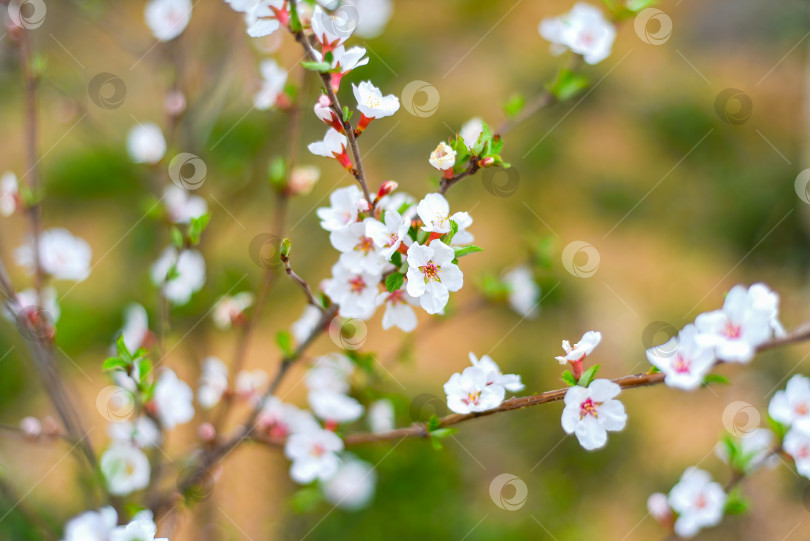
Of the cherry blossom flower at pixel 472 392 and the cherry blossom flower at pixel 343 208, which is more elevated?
the cherry blossom flower at pixel 343 208

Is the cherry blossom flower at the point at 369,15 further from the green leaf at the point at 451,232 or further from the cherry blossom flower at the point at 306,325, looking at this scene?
the green leaf at the point at 451,232

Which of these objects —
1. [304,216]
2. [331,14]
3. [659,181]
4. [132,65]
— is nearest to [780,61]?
[659,181]

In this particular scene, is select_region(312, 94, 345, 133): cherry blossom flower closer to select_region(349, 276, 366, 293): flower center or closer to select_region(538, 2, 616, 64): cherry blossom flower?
select_region(349, 276, 366, 293): flower center

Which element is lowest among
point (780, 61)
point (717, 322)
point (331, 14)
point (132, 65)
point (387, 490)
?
point (387, 490)

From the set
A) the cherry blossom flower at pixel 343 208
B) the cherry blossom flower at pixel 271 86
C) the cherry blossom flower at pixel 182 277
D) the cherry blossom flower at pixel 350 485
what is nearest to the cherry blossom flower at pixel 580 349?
the cherry blossom flower at pixel 343 208

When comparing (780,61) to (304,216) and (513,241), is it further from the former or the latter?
(304,216)
